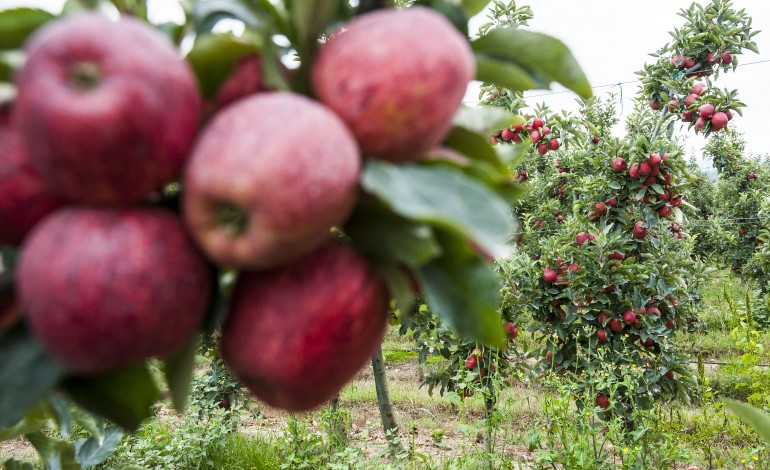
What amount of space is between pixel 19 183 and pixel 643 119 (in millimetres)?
5384

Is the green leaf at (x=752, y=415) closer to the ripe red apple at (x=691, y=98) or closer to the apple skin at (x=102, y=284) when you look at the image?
the apple skin at (x=102, y=284)

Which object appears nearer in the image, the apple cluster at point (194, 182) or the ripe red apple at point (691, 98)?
A: the apple cluster at point (194, 182)

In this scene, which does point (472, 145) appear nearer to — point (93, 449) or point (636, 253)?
point (93, 449)

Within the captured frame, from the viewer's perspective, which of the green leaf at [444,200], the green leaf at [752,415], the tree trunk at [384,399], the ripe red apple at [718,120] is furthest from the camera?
the ripe red apple at [718,120]

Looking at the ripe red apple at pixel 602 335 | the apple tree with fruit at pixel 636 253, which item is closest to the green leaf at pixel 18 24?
the apple tree with fruit at pixel 636 253

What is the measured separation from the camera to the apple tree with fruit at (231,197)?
0.37m

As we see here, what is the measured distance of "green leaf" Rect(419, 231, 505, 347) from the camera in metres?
0.43

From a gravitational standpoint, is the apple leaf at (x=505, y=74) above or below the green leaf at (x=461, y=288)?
above

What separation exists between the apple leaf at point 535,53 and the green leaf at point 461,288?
22cm

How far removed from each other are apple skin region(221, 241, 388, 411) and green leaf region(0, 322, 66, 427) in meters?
0.12

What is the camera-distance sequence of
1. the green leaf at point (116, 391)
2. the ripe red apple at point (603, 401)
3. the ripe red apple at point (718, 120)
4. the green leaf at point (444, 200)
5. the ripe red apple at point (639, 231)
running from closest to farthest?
the green leaf at point (444, 200)
the green leaf at point (116, 391)
the ripe red apple at point (603, 401)
the ripe red apple at point (639, 231)
the ripe red apple at point (718, 120)

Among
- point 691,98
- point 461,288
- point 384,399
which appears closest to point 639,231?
point 691,98

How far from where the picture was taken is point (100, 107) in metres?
0.36

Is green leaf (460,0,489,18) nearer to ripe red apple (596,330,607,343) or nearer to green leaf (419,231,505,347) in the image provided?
green leaf (419,231,505,347)
